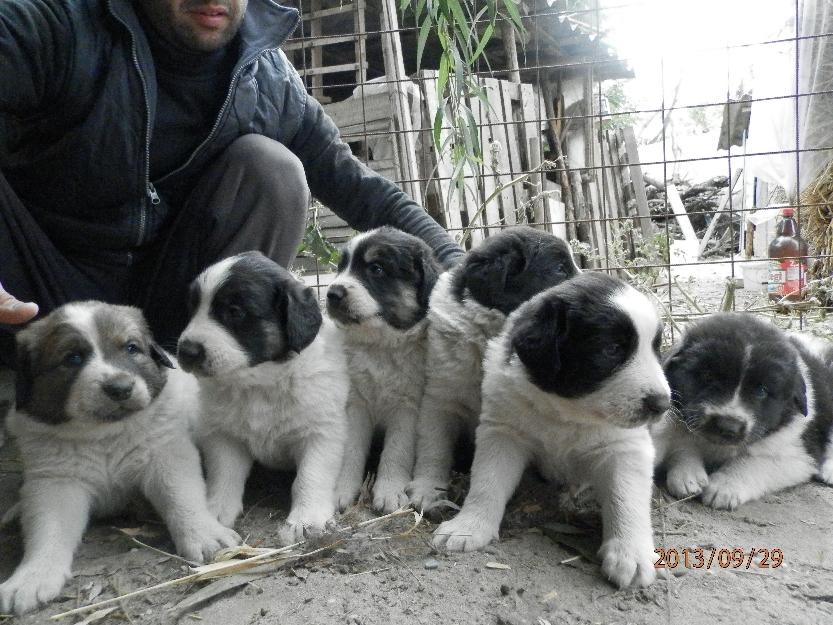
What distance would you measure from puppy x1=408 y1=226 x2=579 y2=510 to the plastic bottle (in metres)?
3.96

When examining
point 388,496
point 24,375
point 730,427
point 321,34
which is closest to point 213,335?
point 24,375

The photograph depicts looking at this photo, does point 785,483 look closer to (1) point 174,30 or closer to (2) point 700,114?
(1) point 174,30

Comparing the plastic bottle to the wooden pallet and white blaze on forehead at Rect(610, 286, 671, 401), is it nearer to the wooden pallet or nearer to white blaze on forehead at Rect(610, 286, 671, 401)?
white blaze on forehead at Rect(610, 286, 671, 401)

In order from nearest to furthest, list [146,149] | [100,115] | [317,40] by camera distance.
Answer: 1. [100,115]
2. [146,149]
3. [317,40]

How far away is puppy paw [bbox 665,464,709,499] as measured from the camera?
327 cm

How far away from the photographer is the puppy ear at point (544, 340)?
Answer: 271 centimetres

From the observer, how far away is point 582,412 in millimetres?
2764

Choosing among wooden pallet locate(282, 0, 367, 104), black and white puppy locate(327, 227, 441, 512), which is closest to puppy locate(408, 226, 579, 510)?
black and white puppy locate(327, 227, 441, 512)

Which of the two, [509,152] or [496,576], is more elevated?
[509,152]

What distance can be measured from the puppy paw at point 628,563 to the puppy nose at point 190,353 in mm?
1750

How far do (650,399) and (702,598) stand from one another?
695 millimetres

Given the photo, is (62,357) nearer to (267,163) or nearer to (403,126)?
(267,163)

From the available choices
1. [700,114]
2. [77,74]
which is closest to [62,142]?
[77,74]

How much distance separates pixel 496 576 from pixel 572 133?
9.13 meters
